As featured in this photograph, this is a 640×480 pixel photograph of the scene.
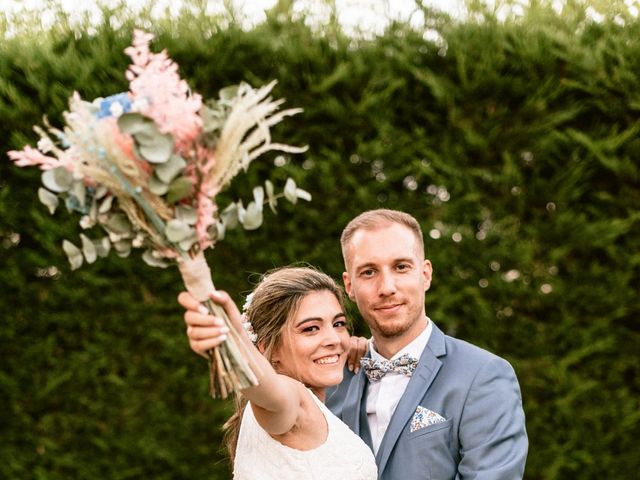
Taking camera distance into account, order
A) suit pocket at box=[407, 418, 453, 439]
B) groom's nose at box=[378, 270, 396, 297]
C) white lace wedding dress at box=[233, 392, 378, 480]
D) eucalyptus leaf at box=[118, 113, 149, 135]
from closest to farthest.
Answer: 1. eucalyptus leaf at box=[118, 113, 149, 135]
2. white lace wedding dress at box=[233, 392, 378, 480]
3. suit pocket at box=[407, 418, 453, 439]
4. groom's nose at box=[378, 270, 396, 297]

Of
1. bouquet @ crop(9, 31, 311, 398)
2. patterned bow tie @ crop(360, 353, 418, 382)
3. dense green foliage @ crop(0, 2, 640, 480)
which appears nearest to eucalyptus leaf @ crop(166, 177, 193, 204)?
bouquet @ crop(9, 31, 311, 398)

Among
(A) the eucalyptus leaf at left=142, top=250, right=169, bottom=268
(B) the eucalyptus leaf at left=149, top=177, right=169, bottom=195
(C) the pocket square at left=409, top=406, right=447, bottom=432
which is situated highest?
(B) the eucalyptus leaf at left=149, top=177, right=169, bottom=195

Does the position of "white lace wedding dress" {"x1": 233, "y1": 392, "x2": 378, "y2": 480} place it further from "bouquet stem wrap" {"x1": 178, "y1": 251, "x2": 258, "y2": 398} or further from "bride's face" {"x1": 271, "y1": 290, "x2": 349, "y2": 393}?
"bouquet stem wrap" {"x1": 178, "y1": 251, "x2": 258, "y2": 398}

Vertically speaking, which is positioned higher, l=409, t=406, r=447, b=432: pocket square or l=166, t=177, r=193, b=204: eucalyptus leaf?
l=166, t=177, r=193, b=204: eucalyptus leaf

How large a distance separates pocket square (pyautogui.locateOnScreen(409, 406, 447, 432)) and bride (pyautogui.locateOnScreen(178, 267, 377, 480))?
Answer: 0.70ft

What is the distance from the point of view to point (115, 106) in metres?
1.99

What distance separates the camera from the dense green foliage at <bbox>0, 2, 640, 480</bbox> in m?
4.94

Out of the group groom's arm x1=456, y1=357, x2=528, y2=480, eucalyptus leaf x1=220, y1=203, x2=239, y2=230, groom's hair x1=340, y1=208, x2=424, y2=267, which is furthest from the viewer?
groom's hair x1=340, y1=208, x2=424, y2=267

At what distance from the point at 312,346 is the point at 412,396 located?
45 centimetres

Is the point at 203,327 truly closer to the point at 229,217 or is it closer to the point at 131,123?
the point at 229,217

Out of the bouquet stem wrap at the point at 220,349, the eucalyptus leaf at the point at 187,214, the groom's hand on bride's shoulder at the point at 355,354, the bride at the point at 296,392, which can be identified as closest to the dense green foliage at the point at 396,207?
the groom's hand on bride's shoulder at the point at 355,354

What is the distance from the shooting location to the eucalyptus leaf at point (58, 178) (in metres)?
2.01

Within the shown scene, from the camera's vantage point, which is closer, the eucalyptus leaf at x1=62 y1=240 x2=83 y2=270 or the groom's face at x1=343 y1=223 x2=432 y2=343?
the eucalyptus leaf at x1=62 y1=240 x2=83 y2=270

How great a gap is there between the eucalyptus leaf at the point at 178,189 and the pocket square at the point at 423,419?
1527 millimetres
